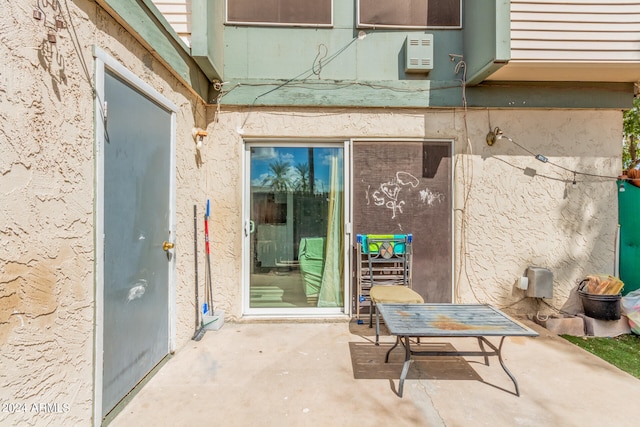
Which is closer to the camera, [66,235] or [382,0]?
[66,235]

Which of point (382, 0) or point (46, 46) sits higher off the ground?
point (382, 0)

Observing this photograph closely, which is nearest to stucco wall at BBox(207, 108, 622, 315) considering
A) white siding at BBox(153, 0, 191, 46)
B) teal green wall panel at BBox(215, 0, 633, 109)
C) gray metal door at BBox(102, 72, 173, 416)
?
teal green wall panel at BBox(215, 0, 633, 109)

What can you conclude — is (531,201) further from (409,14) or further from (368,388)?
(368,388)

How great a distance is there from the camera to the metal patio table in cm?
217

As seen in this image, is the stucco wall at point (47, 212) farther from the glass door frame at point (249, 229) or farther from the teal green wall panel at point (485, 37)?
the teal green wall panel at point (485, 37)

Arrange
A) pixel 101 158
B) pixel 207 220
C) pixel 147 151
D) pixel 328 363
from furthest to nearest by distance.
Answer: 1. pixel 207 220
2. pixel 328 363
3. pixel 147 151
4. pixel 101 158

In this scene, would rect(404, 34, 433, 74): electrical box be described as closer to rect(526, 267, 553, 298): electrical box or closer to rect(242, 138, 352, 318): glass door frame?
rect(242, 138, 352, 318): glass door frame

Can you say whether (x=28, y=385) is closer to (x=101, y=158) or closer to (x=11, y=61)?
(x=101, y=158)

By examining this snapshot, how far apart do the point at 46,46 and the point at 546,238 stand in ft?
16.2

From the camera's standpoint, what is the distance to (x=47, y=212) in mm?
1590

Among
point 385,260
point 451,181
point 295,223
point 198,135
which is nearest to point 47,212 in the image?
point 198,135

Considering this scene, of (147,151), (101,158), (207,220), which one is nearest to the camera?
(101,158)

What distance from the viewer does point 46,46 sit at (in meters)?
1.59

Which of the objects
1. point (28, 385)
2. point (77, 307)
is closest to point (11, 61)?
point (77, 307)
